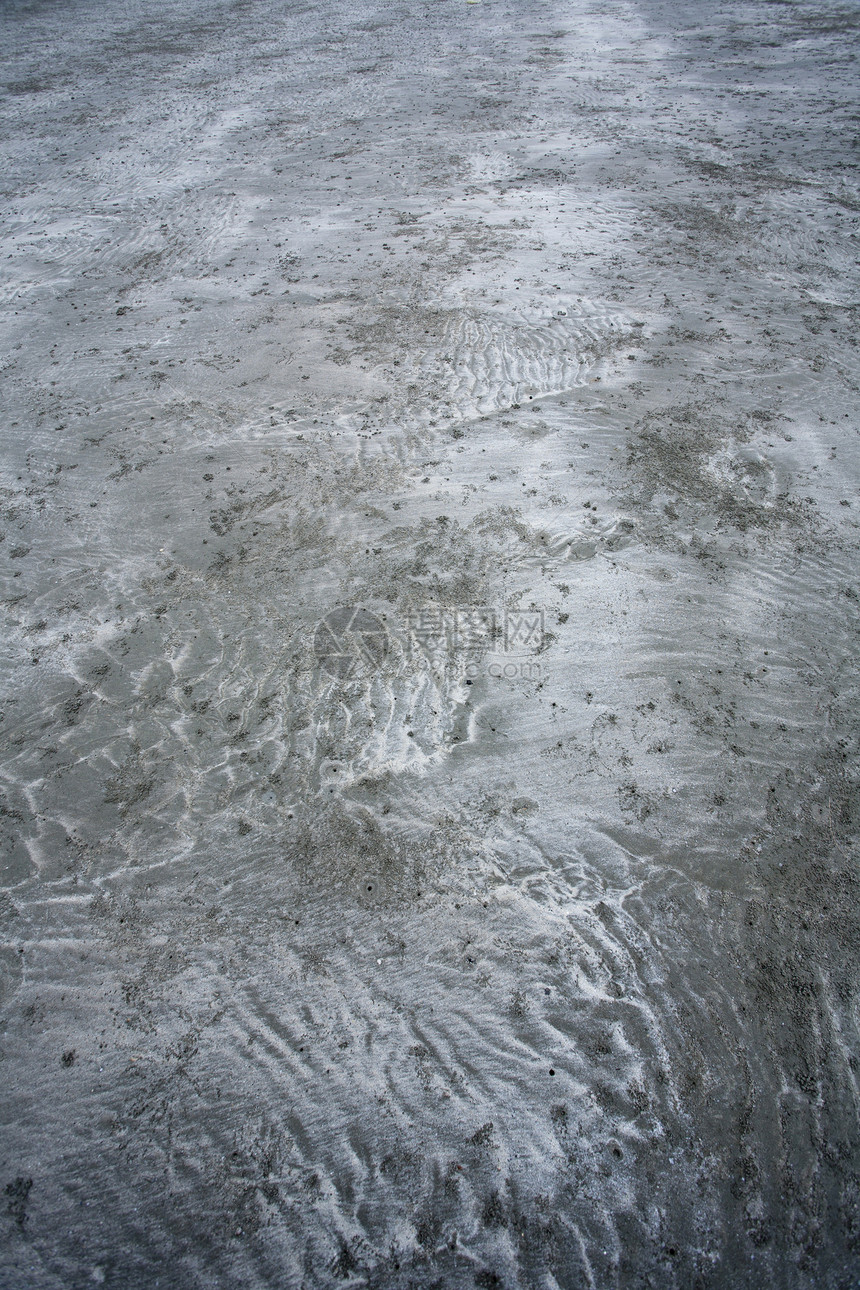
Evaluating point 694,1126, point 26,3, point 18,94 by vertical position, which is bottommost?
point 694,1126

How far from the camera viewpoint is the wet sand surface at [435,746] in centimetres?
282

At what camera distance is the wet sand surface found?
2.82 meters

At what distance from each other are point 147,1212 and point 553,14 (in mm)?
23985

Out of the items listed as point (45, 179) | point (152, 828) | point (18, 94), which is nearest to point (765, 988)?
point (152, 828)

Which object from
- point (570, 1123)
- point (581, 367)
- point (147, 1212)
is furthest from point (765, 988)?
point (581, 367)

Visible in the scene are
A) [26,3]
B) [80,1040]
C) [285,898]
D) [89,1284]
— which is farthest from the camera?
[26,3]

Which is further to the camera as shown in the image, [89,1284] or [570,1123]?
[570,1123]

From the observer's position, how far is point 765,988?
327 cm

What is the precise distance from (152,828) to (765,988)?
3.45 metres

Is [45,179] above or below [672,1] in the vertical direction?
below

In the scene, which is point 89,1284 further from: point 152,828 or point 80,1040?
point 152,828

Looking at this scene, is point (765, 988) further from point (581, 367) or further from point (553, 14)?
point (553, 14)

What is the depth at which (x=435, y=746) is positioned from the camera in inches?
165

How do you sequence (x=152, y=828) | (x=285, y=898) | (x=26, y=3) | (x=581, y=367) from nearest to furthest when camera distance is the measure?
(x=285, y=898)
(x=152, y=828)
(x=581, y=367)
(x=26, y=3)
